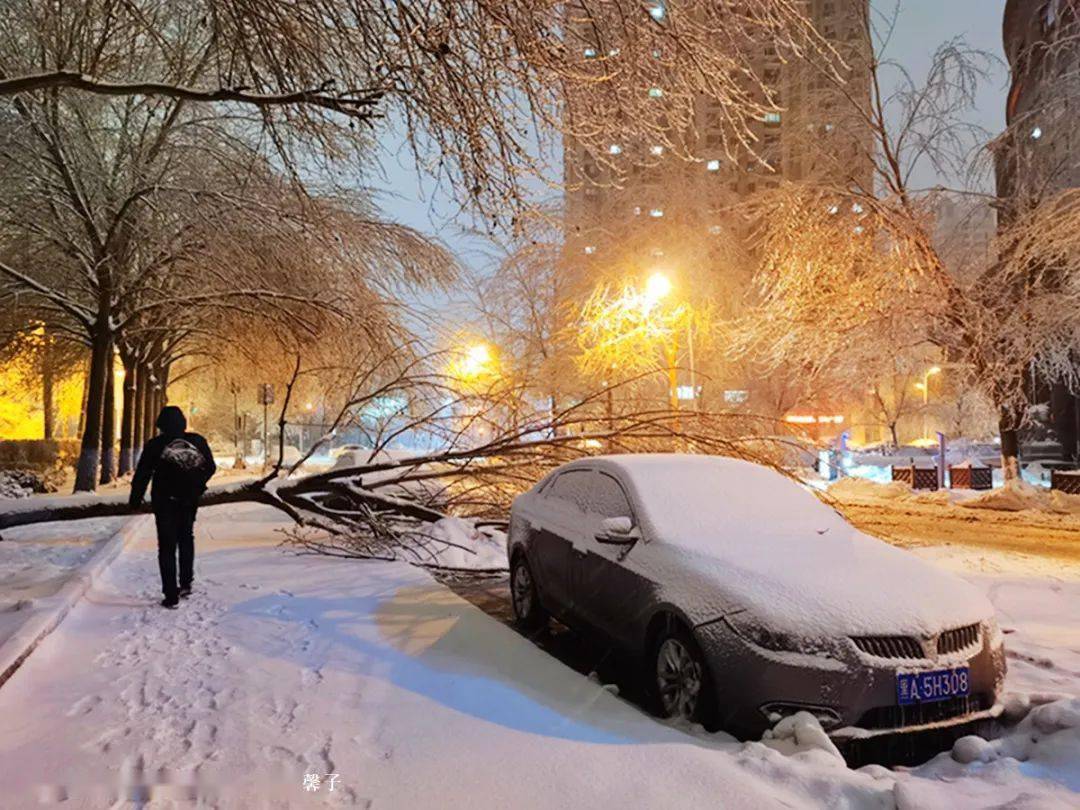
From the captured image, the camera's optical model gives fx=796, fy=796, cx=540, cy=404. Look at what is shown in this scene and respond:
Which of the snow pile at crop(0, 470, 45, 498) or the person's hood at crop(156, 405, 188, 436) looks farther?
the snow pile at crop(0, 470, 45, 498)

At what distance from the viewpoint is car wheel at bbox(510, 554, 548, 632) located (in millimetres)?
6730

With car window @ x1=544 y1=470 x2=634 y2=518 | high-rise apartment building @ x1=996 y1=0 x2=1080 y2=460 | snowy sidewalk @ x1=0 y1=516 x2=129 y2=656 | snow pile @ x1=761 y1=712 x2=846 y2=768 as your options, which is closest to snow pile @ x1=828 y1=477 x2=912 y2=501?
high-rise apartment building @ x1=996 y1=0 x2=1080 y2=460

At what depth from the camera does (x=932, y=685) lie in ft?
13.5

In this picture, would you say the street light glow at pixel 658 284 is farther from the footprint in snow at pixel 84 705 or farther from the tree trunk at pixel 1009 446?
the footprint in snow at pixel 84 705

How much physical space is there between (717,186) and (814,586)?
2959 centimetres

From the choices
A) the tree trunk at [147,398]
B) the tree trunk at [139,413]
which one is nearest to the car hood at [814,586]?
the tree trunk at [139,413]

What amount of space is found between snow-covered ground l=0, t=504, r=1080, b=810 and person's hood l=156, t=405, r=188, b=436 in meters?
1.58

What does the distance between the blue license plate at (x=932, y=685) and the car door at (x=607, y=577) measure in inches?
57.4

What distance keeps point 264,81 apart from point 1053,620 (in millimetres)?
8072

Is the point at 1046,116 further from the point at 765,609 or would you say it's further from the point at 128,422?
the point at 128,422

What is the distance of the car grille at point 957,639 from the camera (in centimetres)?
424

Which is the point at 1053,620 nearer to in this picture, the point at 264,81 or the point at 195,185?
the point at 264,81

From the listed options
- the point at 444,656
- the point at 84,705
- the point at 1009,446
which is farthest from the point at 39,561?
the point at 1009,446

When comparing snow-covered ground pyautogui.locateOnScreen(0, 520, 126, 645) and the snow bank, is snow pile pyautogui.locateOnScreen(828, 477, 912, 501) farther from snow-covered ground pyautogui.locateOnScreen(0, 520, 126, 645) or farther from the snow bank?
the snow bank
